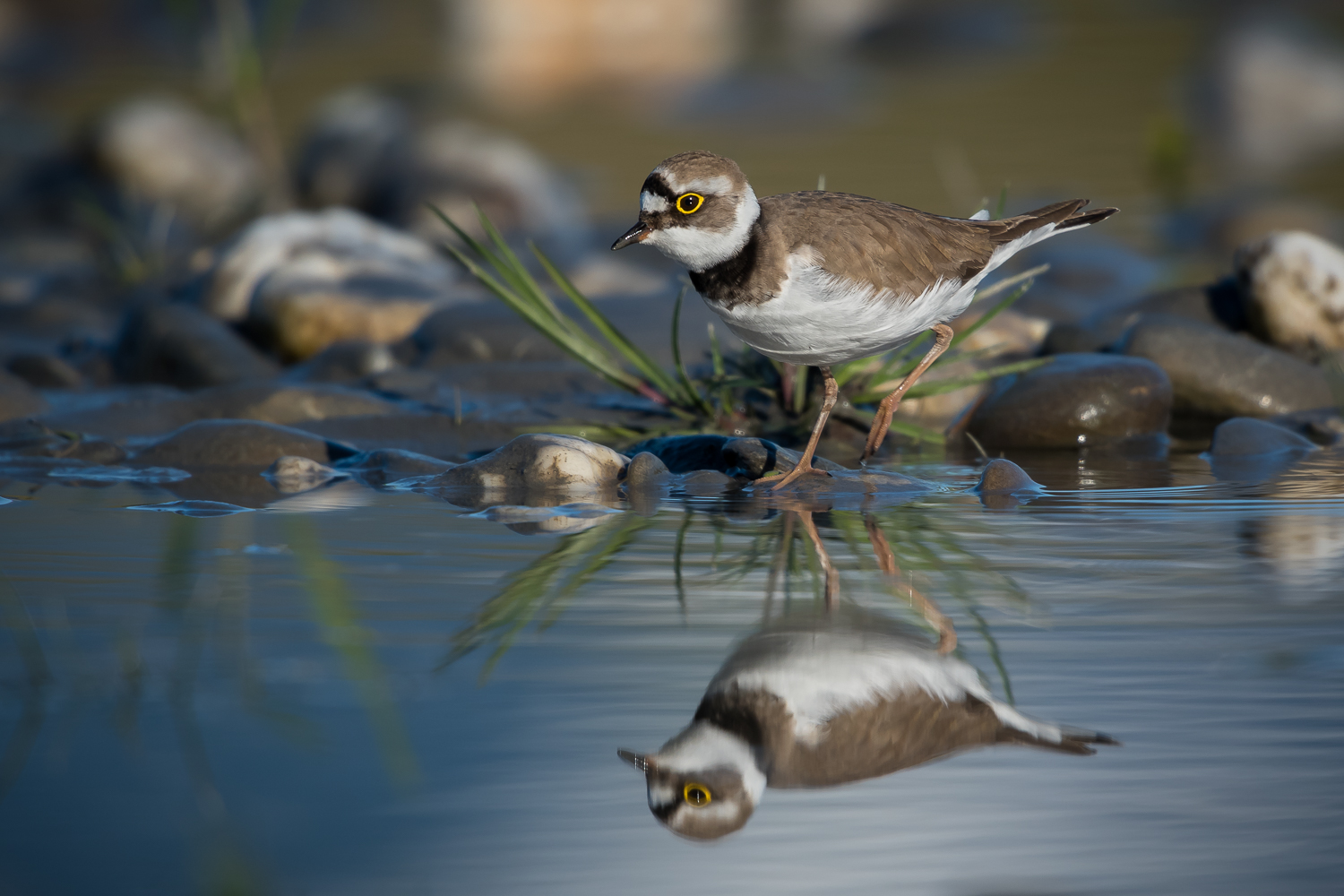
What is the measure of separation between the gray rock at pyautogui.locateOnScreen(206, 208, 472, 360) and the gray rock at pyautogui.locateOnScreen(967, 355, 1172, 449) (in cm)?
340

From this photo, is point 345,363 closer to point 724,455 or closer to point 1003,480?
point 724,455

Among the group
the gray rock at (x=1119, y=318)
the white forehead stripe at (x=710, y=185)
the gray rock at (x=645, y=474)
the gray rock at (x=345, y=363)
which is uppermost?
the white forehead stripe at (x=710, y=185)

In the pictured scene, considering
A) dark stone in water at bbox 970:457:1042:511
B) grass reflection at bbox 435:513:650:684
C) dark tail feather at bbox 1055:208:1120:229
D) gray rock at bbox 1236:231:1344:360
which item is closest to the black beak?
grass reflection at bbox 435:513:650:684

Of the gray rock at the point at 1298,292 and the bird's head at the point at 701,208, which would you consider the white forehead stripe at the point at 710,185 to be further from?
the gray rock at the point at 1298,292

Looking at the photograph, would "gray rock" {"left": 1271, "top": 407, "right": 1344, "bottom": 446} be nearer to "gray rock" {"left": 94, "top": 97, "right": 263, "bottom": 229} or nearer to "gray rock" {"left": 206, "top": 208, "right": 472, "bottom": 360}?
"gray rock" {"left": 206, "top": 208, "right": 472, "bottom": 360}

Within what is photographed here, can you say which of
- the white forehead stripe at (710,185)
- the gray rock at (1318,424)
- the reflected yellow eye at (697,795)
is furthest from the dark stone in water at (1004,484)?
the reflected yellow eye at (697,795)

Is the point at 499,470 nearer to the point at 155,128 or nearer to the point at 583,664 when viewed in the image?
the point at 583,664

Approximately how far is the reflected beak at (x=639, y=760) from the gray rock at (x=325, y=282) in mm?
5567

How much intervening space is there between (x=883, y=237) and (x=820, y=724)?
2377 millimetres

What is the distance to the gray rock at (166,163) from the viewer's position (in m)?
13.6

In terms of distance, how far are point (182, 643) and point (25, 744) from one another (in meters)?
0.60

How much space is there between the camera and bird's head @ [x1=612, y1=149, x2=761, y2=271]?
14.8 ft

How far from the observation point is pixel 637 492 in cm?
498

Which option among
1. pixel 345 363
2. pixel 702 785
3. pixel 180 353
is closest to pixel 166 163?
pixel 180 353
